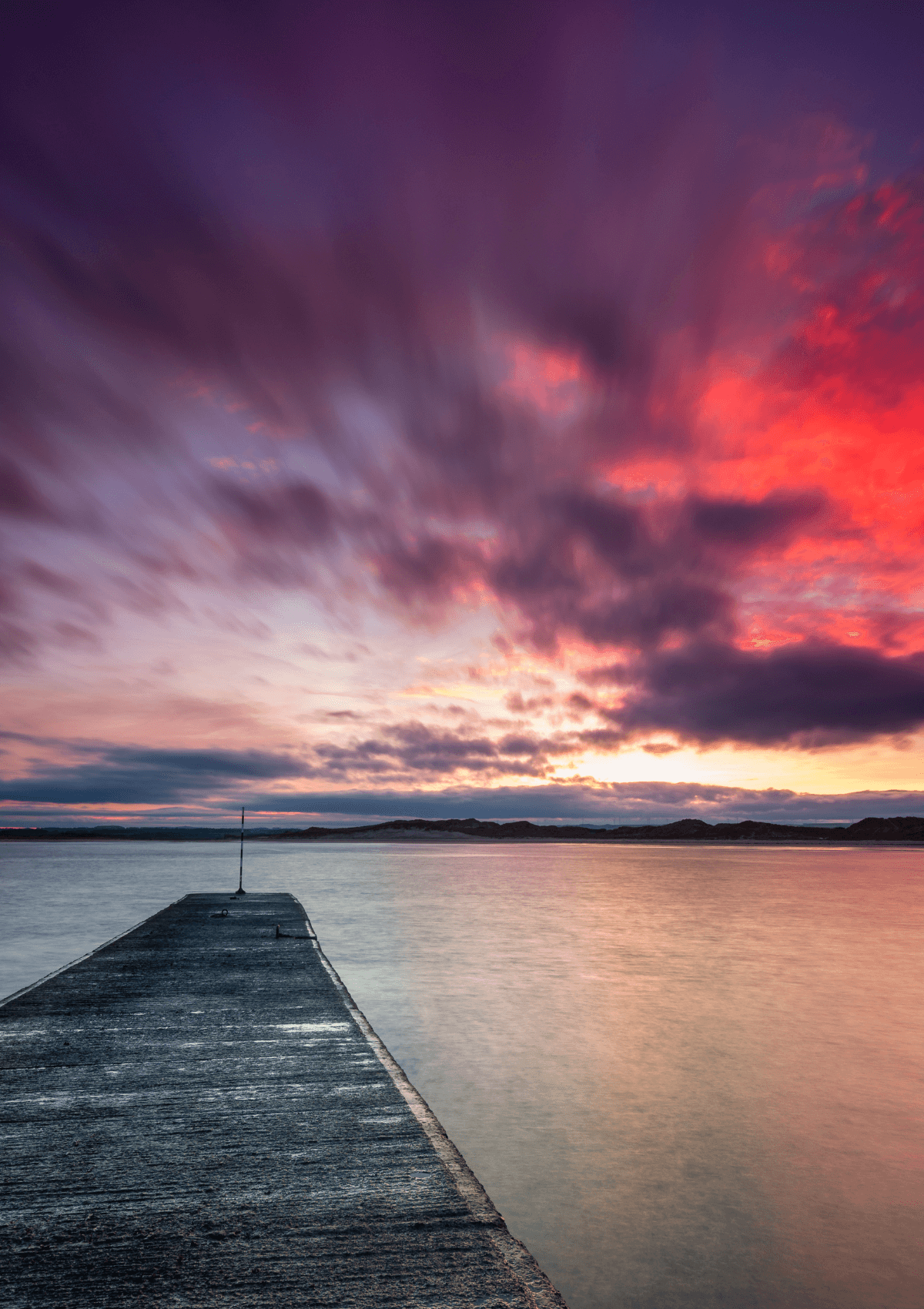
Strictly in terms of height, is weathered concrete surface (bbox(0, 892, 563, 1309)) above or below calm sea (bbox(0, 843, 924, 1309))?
above

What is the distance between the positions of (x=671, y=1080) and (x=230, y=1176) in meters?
7.97

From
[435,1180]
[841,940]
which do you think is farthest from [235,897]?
[435,1180]

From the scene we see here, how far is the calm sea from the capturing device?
6547 millimetres

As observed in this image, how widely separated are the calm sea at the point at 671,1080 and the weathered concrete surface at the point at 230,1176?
2039 mm

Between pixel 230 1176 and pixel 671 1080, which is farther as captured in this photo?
pixel 671 1080

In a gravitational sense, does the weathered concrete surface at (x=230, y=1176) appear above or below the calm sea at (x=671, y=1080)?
above

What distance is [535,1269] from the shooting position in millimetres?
4230

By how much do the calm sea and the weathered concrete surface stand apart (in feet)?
6.69

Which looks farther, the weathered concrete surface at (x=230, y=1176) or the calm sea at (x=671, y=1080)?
the calm sea at (x=671, y=1080)

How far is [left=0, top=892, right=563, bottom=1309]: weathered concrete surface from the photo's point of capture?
4.01 m

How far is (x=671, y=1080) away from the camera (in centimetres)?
1105

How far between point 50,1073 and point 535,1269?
220 inches

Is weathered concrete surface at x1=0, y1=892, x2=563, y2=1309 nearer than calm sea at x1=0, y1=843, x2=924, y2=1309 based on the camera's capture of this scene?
Yes

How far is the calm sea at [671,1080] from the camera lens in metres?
6.55
